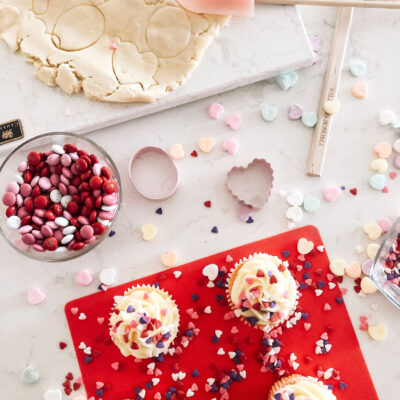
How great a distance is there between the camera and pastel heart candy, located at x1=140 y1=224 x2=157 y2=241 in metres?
1.23

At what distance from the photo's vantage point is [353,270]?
4.01 feet

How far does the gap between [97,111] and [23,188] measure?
27cm

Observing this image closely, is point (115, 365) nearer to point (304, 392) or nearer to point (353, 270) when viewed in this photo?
point (304, 392)

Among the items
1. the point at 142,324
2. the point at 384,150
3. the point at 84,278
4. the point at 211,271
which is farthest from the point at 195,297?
the point at 384,150

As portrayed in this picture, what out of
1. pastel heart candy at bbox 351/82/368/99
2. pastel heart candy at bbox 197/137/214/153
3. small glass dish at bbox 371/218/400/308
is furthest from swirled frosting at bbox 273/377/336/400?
pastel heart candy at bbox 351/82/368/99

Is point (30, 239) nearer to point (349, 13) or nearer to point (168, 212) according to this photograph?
point (168, 212)

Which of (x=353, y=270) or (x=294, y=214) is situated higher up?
(x=294, y=214)

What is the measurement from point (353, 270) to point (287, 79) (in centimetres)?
52

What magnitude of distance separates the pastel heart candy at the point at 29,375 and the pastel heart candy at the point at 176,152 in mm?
647

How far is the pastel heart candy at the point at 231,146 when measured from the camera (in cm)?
125

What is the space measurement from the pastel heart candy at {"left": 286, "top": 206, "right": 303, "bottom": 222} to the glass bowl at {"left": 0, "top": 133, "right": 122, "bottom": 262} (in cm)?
43

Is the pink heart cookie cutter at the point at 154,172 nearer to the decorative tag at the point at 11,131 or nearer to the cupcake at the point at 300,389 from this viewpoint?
the decorative tag at the point at 11,131

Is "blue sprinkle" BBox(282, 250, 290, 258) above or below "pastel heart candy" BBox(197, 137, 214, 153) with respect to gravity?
below

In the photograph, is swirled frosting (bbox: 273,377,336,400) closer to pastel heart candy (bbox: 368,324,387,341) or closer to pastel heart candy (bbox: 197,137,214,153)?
pastel heart candy (bbox: 368,324,387,341)
